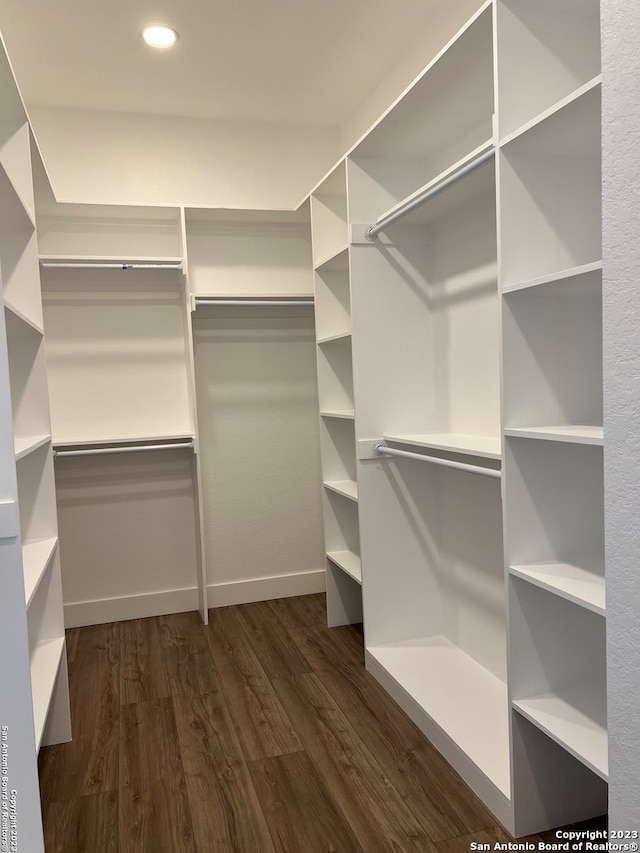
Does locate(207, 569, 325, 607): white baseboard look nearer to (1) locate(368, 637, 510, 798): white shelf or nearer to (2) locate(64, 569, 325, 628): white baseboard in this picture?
(2) locate(64, 569, 325, 628): white baseboard

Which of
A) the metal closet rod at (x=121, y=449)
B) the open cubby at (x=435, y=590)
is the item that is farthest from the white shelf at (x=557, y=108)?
the metal closet rod at (x=121, y=449)

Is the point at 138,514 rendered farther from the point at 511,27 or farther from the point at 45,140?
the point at 511,27

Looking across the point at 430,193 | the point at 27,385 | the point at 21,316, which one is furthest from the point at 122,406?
the point at 430,193

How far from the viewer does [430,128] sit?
7.47 ft

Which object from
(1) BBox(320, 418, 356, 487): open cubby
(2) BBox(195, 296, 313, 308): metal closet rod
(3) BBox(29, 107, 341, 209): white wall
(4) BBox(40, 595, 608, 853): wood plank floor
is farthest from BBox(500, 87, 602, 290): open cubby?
(3) BBox(29, 107, 341, 209): white wall

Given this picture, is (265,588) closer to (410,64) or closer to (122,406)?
(122,406)

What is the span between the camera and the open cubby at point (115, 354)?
3234mm

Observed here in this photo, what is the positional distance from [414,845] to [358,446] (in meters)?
1.36

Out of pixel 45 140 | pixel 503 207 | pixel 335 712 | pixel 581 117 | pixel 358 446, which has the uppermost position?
pixel 45 140

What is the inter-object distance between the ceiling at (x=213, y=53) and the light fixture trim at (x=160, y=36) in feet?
0.11

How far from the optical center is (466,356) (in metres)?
2.38

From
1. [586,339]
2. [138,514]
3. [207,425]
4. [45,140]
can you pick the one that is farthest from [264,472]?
[586,339]

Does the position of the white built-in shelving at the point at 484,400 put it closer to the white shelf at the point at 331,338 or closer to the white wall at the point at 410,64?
the white shelf at the point at 331,338

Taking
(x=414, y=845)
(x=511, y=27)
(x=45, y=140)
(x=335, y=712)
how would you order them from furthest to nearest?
(x=45, y=140), (x=335, y=712), (x=414, y=845), (x=511, y=27)
